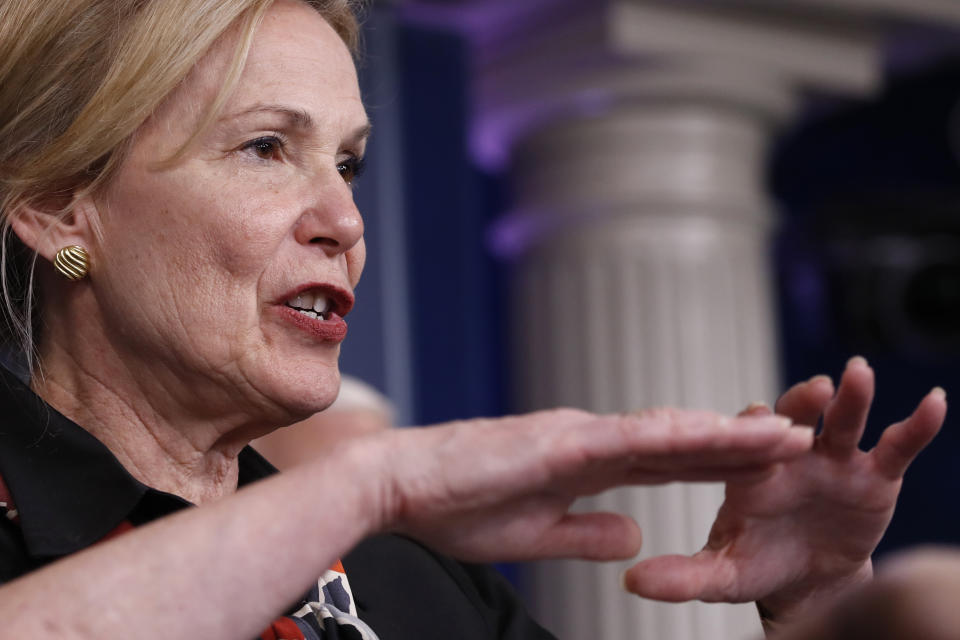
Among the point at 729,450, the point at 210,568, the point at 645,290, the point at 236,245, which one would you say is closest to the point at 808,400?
the point at 729,450

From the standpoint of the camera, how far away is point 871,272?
14.0ft

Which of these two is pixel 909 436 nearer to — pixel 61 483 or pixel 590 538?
pixel 590 538

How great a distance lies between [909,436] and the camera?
3.02 feet

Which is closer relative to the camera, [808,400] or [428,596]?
[808,400]

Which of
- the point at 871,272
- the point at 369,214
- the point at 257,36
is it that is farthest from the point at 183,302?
the point at 871,272

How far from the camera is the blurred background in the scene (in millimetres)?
3439

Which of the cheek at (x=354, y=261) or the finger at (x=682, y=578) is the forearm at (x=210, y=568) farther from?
the cheek at (x=354, y=261)

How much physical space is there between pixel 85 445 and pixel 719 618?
2.51m

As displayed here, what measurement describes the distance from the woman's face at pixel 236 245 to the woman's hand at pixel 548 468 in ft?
1.09

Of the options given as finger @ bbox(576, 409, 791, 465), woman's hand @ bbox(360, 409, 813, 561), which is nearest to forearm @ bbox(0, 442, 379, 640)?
woman's hand @ bbox(360, 409, 813, 561)

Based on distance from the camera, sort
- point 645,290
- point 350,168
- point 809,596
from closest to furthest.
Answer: point 809,596 → point 350,168 → point 645,290

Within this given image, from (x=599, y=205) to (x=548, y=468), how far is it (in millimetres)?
2874

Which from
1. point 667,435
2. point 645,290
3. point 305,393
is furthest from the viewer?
point 645,290

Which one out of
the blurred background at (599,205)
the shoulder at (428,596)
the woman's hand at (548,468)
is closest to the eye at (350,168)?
the shoulder at (428,596)
